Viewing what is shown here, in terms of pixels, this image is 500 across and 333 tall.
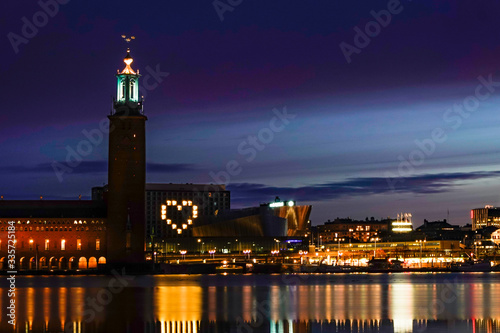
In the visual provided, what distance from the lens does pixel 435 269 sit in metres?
175

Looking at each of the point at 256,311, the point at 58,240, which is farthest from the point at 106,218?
the point at 256,311

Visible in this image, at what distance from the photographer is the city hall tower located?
144 metres

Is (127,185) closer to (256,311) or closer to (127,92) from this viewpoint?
(127,92)

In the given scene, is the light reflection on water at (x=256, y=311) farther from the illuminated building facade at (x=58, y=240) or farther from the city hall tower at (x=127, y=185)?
the illuminated building facade at (x=58, y=240)

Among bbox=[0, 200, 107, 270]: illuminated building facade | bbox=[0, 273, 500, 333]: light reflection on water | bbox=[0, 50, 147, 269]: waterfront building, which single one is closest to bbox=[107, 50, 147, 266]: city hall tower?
bbox=[0, 50, 147, 269]: waterfront building

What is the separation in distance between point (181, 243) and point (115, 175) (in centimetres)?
4668

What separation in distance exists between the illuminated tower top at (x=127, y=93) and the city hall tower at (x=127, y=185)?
1164 mm

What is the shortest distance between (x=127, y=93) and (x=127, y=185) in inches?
612

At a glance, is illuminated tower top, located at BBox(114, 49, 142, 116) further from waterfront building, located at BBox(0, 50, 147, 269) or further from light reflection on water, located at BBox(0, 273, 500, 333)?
light reflection on water, located at BBox(0, 273, 500, 333)

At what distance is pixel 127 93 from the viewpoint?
14850cm

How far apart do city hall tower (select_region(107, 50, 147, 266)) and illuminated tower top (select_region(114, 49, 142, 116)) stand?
3.82 feet

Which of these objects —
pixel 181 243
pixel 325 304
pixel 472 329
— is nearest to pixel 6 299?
pixel 325 304

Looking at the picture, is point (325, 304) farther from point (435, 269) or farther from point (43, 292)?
point (435, 269)

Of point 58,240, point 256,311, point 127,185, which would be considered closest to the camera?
point 256,311
